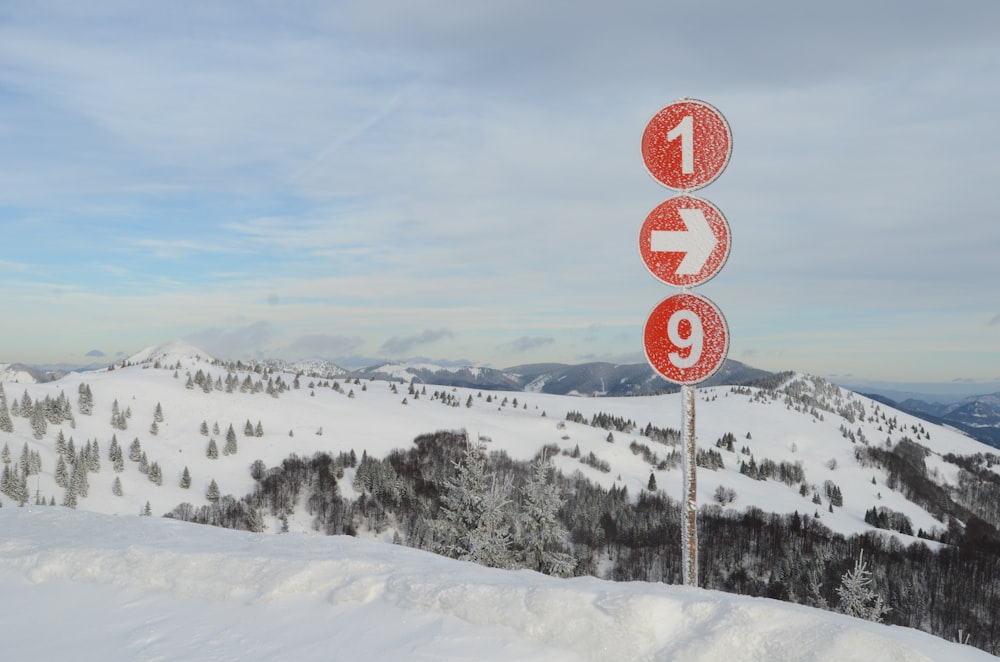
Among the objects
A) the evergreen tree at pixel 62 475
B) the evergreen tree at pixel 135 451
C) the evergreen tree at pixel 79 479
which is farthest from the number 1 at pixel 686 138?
the evergreen tree at pixel 135 451

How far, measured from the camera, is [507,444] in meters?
166

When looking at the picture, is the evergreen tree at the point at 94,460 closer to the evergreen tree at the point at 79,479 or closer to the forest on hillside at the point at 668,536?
the evergreen tree at the point at 79,479

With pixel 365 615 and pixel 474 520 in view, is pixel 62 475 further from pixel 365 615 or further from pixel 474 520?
pixel 365 615

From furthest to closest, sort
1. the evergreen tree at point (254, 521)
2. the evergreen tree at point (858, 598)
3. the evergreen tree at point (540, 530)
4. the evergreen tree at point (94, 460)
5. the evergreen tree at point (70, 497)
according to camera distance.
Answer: the evergreen tree at point (94, 460)
the evergreen tree at point (254, 521)
the evergreen tree at point (70, 497)
the evergreen tree at point (858, 598)
the evergreen tree at point (540, 530)

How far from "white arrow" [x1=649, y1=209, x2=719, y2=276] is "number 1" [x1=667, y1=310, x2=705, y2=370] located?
18.9 inches

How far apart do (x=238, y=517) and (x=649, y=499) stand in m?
92.9

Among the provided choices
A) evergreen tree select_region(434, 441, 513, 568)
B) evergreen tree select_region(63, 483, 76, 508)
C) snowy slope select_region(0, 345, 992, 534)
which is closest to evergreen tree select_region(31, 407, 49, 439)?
snowy slope select_region(0, 345, 992, 534)

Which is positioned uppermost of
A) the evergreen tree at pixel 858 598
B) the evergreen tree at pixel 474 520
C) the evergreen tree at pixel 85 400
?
the evergreen tree at pixel 474 520

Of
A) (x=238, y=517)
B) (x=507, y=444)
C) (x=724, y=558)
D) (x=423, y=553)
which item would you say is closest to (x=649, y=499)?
(x=724, y=558)

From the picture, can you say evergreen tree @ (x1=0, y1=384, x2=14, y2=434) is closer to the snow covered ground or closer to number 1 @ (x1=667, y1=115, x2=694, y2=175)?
the snow covered ground

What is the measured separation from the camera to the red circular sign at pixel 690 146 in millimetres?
6543

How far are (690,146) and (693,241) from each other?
111 centimetres

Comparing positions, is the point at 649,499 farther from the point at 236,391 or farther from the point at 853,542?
the point at 236,391

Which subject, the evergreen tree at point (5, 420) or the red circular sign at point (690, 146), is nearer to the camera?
the red circular sign at point (690, 146)
